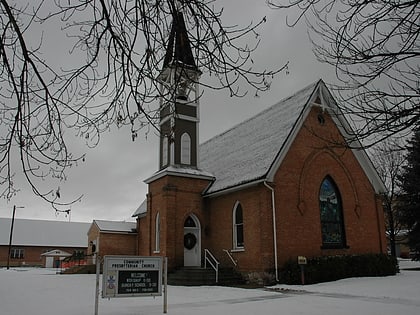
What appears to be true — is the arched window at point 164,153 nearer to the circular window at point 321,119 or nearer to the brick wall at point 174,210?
the brick wall at point 174,210

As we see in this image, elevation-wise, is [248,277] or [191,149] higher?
[191,149]

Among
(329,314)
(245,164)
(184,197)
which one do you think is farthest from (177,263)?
(329,314)

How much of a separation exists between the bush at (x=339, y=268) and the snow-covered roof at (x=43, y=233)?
51.2 meters

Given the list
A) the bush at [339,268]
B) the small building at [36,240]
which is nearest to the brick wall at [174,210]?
the bush at [339,268]

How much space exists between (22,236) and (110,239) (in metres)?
37.4

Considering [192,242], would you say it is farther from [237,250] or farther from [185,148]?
[185,148]

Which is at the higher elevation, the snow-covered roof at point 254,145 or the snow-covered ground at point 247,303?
the snow-covered roof at point 254,145

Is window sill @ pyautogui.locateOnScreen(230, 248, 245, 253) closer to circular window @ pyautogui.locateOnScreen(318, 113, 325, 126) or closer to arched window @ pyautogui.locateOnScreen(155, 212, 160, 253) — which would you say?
arched window @ pyautogui.locateOnScreen(155, 212, 160, 253)

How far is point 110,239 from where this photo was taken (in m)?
31.7

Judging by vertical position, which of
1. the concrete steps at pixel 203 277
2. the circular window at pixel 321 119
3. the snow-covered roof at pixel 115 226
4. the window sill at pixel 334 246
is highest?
the circular window at pixel 321 119

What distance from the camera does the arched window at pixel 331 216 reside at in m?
22.0

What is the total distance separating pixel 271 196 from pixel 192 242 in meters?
6.25

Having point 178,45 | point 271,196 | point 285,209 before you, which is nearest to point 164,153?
point 271,196

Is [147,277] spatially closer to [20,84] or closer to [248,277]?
[20,84]
